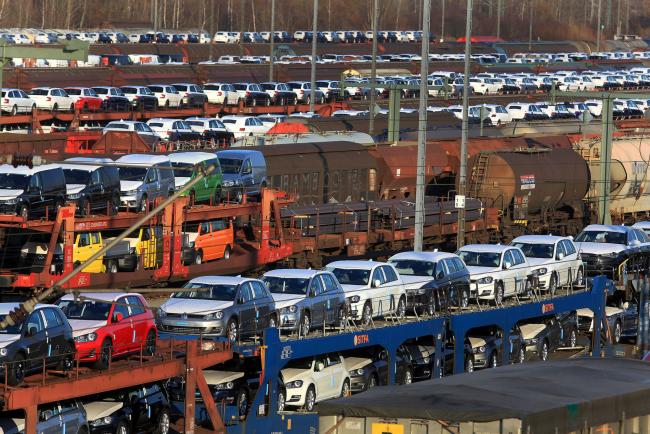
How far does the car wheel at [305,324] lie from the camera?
1152 inches

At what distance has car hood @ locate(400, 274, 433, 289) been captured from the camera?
3334cm

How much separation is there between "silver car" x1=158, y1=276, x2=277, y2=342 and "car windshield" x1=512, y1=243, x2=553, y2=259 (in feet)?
38.5

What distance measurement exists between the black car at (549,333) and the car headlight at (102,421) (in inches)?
553

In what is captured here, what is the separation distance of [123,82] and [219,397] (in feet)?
219

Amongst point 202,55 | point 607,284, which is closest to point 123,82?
point 202,55

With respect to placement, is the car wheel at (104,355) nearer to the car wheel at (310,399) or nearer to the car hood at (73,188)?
the car wheel at (310,399)

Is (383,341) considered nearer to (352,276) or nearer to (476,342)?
(352,276)

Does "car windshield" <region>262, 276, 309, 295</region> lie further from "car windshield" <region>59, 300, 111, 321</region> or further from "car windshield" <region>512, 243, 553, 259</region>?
"car windshield" <region>512, 243, 553, 259</region>

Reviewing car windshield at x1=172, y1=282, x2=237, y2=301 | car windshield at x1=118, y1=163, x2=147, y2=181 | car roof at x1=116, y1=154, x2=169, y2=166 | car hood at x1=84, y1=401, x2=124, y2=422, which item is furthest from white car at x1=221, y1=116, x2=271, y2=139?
car hood at x1=84, y1=401, x2=124, y2=422

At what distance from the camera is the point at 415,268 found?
34531 millimetres

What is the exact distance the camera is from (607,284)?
3966cm

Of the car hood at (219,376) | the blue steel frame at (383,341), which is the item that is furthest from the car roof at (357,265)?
the car hood at (219,376)

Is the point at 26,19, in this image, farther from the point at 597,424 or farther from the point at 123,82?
the point at 597,424

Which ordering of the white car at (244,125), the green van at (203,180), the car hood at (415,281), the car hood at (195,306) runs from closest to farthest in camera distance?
the car hood at (195,306) → the car hood at (415,281) → the green van at (203,180) → the white car at (244,125)
